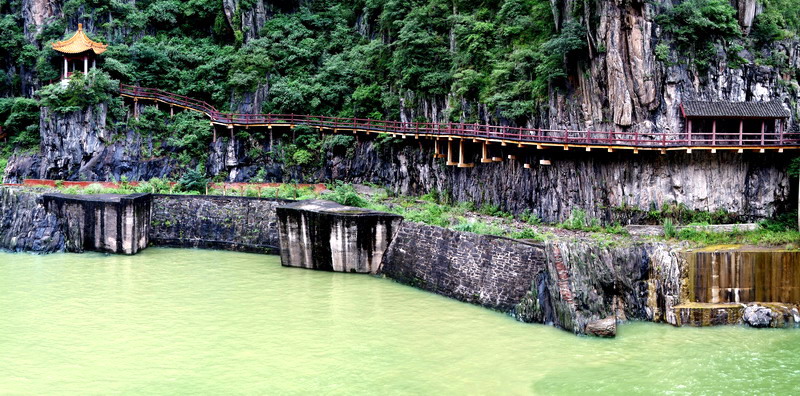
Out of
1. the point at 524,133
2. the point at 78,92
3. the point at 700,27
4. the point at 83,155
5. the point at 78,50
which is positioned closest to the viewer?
the point at 700,27

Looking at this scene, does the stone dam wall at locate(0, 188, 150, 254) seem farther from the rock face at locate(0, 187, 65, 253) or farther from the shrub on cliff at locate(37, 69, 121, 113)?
the shrub on cliff at locate(37, 69, 121, 113)

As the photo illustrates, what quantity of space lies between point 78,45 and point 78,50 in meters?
0.42

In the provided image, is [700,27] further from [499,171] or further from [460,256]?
[460,256]

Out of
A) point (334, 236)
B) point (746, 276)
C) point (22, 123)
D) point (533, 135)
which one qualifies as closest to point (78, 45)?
point (22, 123)

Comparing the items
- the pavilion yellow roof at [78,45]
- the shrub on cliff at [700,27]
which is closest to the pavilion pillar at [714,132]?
the shrub on cliff at [700,27]

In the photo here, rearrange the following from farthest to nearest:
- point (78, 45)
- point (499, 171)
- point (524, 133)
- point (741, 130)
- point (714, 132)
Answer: point (78, 45)
point (499, 171)
point (524, 133)
point (741, 130)
point (714, 132)

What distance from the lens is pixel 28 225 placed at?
127ft

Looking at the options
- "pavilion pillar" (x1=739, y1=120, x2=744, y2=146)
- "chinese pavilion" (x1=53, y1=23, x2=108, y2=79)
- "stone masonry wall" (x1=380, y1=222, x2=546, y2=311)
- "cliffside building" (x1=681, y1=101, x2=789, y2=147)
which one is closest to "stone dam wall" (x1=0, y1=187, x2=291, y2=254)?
"stone masonry wall" (x1=380, y1=222, x2=546, y2=311)

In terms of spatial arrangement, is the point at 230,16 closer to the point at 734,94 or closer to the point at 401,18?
the point at 401,18

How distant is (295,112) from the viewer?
155 feet

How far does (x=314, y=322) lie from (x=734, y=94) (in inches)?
739

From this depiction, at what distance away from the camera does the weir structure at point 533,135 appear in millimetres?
29625

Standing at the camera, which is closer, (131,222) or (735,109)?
(735,109)

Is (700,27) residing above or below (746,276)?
above
